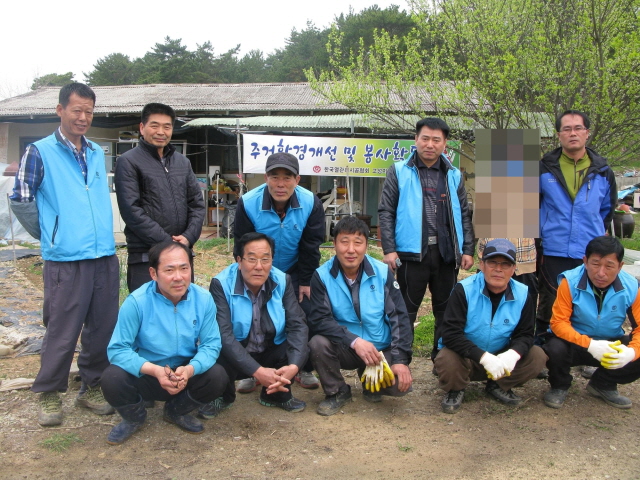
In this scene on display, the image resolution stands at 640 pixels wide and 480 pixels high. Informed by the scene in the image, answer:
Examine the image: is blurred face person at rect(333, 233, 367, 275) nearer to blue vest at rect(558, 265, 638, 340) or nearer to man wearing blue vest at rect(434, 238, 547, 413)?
man wearing blue vest at rect(434, 238, 547, 413)

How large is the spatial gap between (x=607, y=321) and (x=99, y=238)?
10.8ft

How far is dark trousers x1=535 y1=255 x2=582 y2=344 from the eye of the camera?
383 cm

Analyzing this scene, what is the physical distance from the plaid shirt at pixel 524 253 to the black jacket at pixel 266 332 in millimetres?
1408

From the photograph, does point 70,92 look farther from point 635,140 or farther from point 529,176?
point 635,140

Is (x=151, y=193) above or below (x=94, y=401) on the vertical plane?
above

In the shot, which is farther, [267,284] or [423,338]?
[423,338]

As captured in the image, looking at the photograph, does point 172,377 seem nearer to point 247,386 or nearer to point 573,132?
point 247,386

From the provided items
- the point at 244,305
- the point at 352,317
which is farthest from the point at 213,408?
the point at 352,317

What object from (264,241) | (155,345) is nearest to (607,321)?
(264,241)

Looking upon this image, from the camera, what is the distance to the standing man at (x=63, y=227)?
3.08m

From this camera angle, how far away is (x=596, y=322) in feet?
11.4

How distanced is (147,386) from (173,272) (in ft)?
2.19

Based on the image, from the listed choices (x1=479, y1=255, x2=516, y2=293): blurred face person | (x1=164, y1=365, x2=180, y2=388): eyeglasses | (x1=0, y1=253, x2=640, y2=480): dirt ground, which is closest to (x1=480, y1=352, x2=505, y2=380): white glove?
(x1=0, y1=253, x2=640, y2=480): dirt ground

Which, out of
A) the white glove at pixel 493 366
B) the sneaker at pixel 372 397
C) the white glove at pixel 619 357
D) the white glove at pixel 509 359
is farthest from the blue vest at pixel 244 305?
the white glove at pixel 619 357
